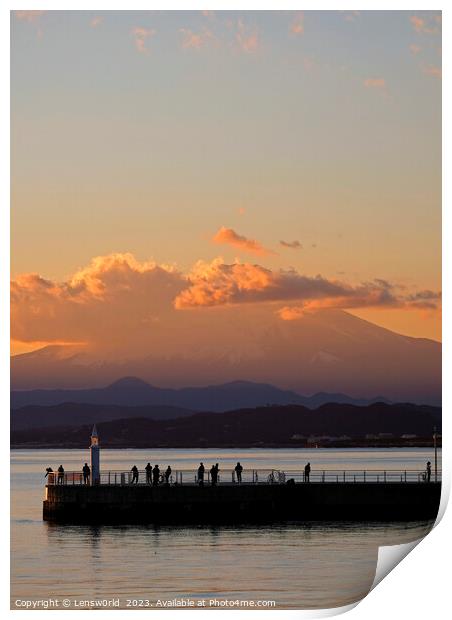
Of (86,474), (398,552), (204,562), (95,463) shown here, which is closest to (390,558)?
(398,552)

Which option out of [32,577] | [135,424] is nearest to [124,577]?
[32,577]

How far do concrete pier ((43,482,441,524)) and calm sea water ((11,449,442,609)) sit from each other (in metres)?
0.56

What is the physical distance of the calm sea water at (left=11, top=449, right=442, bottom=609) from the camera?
103ft

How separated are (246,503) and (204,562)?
22.0 feet

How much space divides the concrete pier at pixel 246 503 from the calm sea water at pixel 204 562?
0.56 metres

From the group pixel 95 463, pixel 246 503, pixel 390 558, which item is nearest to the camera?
pixel 390 558

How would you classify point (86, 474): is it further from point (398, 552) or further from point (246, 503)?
point (398, 552)

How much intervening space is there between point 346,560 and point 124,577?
531 centimetres

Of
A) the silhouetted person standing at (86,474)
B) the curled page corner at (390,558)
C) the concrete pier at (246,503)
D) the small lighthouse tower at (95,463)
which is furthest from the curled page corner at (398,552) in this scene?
the silhouetted person standing at (86,474)

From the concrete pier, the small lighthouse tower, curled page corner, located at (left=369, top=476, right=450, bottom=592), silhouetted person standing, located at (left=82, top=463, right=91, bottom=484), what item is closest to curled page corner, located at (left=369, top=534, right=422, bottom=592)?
curled page corner, located at (left=369, top=476, right=450, bottom=592)

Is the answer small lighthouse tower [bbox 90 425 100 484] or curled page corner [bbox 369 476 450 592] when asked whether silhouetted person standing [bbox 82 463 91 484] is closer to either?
small lighthouse tower [bbox 90 425 100 484]

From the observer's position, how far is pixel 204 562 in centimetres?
3553

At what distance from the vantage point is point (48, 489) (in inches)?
1700
